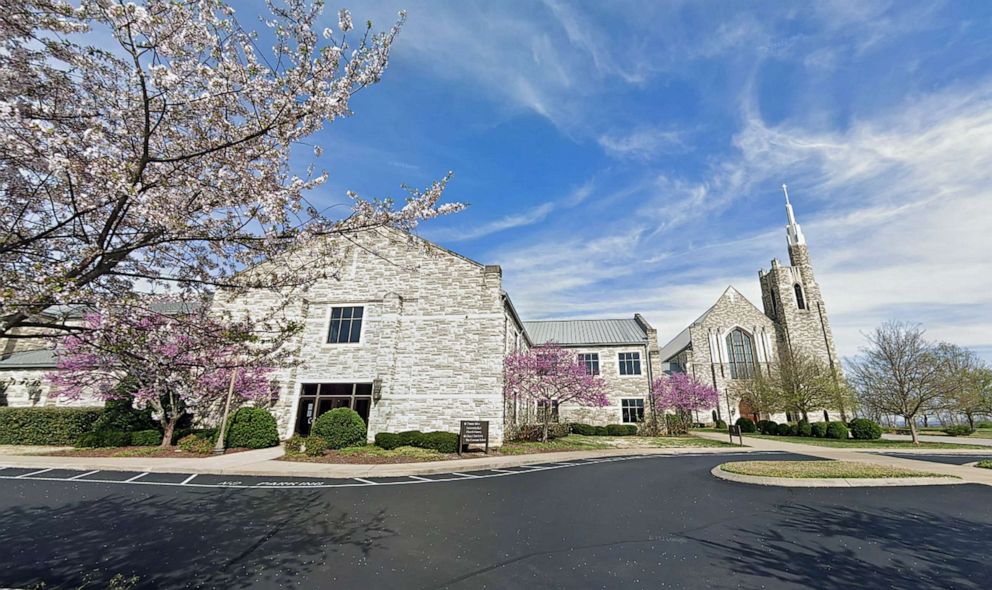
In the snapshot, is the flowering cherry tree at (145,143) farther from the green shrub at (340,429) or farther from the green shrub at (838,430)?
the green shrub at (838,430)

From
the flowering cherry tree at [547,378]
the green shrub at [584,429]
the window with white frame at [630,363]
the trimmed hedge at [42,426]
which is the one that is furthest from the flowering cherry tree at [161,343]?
the window with white frame at [630,363]

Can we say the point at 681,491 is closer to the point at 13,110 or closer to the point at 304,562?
the point at 304,562

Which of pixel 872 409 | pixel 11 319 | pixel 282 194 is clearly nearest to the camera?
pixel 11 319

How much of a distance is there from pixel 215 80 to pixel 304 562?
551 cm

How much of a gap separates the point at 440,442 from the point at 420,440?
3.06 feet

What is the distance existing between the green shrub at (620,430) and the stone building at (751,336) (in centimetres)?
1074

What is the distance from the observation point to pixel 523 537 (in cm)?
571

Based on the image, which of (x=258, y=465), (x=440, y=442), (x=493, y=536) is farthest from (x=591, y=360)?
(x=493, y=536)

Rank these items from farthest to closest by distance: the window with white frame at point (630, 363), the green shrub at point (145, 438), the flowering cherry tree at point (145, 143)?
the window with white frame at point (630, 363), the green shrub at point (145, 438), the flowering cherry tree at point (145, 143)

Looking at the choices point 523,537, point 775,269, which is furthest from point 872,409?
point 523,537

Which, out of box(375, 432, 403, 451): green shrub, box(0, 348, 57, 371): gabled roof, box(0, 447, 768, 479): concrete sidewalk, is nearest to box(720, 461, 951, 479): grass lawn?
box(0, 447, 768, 479): concrete sidewalk

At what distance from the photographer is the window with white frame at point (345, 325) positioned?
62.3ft

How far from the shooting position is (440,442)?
50.0 ft

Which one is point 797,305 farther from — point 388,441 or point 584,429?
point 388,441
